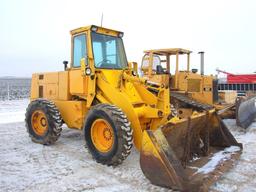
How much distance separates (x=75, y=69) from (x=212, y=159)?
3.59 meters

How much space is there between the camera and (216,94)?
12.0 m

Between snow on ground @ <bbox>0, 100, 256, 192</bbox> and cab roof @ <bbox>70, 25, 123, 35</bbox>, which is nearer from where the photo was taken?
snow on ground @ <bbox>0, 100, 256, 192</bbox>

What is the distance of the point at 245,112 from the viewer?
404 inches

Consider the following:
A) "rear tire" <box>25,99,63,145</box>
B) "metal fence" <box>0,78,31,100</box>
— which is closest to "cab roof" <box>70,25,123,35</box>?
"rear tire" <box>25,99,63,145</box>

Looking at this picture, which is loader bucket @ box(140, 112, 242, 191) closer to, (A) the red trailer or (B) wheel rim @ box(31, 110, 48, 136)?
(B) wheel rim @ box(31, 110, 48, 136)

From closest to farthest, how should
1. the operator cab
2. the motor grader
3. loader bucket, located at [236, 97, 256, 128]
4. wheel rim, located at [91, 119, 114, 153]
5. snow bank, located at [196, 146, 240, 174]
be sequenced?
1. the motor grader
2. snow bank, located at [196, 146, 240, 174]
3. wheel rim, located at [91, 119, 114, 153]
4. the operator cab
5. loader bucket, located at [236, 97, 256, 128]

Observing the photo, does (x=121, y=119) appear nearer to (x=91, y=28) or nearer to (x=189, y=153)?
(x=189, y=153)

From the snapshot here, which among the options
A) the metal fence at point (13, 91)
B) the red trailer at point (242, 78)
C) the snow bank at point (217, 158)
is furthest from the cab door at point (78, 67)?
the metal fence at point (13, 91)

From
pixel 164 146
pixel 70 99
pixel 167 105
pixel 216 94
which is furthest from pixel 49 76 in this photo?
pixel 216 94

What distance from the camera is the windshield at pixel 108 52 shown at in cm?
704

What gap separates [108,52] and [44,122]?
2.21m

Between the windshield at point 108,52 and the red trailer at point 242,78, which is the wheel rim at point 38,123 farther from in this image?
the red trailer at point 242,78

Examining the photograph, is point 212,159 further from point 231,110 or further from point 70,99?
point 231,110

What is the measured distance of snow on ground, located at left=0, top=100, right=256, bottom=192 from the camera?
483cm
